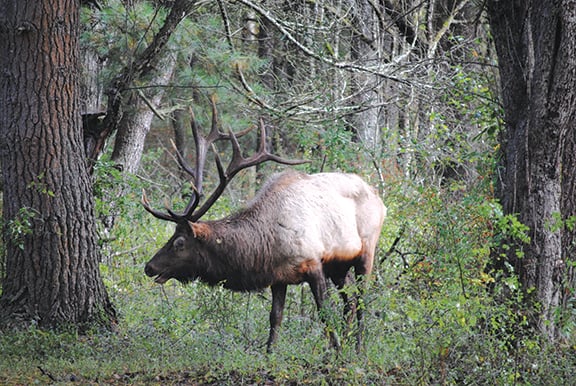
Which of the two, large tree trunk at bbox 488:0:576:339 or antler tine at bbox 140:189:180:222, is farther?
antler tine at bbox 140:189:180:222

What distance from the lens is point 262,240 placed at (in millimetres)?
7988

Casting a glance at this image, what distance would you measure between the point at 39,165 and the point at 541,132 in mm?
4604

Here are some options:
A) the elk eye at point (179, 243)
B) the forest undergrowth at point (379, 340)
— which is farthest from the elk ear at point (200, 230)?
the forest undergrowth at point (379, 340)

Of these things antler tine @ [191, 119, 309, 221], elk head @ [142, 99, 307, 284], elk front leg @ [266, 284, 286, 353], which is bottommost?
elk front leg @ [266, 284, 286, 353]

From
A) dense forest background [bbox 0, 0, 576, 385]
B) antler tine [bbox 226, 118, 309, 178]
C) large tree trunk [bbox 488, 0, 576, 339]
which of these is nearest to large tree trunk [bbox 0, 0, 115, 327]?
dense forest background [bbox 0, 0, 576, 385]

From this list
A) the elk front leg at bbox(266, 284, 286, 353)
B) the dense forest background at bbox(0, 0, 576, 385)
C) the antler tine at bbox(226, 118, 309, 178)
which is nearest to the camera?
the dense forest background at bbox(0, 0, 576, 385)

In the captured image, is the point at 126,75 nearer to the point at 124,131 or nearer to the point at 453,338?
the point at 124,131

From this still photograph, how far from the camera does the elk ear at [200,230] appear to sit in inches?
312

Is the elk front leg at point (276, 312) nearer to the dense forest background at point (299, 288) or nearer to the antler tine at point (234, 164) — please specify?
the dense forest background at point (299, 288)

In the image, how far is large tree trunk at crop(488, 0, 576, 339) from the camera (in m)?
6.40

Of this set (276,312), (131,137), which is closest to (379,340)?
(276,312)

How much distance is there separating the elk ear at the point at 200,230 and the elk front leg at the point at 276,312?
87 cm

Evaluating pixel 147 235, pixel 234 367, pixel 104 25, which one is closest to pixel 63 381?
pixel 234 367

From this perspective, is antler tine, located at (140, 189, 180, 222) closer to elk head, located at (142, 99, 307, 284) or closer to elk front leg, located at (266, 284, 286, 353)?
elk head, located at (142, 99, 307, 284)
